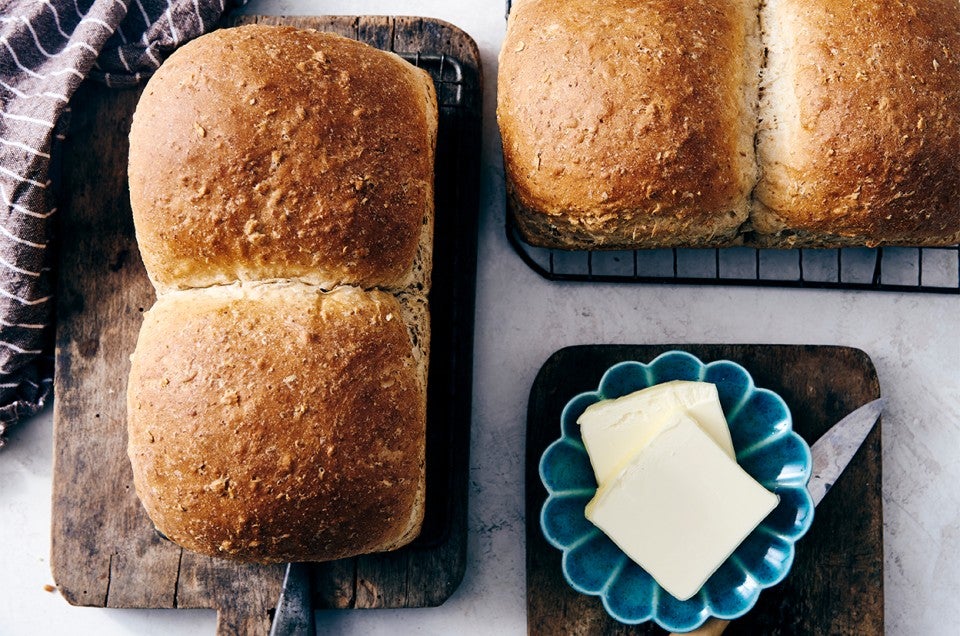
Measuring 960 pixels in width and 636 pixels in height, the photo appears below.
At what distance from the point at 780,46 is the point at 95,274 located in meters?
1.87

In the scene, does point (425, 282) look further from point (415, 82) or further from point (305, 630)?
point (305, 630)

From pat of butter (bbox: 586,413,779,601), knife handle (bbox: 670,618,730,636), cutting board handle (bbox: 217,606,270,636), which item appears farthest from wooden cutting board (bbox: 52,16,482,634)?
knife handle (bbox: 670,618,730,636)

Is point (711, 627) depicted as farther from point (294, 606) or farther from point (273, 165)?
point (273, 165)

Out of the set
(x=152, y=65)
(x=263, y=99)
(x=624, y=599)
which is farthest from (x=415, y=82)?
(x=624, y=599)

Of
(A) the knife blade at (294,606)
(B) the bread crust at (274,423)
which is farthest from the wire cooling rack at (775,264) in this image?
(A) the knife blade at (294,606)

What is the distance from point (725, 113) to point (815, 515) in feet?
3.66

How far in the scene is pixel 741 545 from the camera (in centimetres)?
183

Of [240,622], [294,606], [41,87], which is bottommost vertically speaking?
[240,622]

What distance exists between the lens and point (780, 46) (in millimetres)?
1735

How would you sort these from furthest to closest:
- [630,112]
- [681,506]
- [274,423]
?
[681,506], [630,112], [274,423]

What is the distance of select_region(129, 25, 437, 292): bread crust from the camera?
151 cm

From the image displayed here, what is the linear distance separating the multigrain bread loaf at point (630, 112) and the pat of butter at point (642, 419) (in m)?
0.40

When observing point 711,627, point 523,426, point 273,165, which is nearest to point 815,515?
point 711,627

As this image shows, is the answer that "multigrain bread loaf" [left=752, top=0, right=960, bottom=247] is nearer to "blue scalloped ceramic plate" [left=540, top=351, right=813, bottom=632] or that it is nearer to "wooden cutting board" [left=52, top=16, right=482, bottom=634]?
"blue scalloped ceramic plate" [left=540, top=351, right=813, bottom=632]
